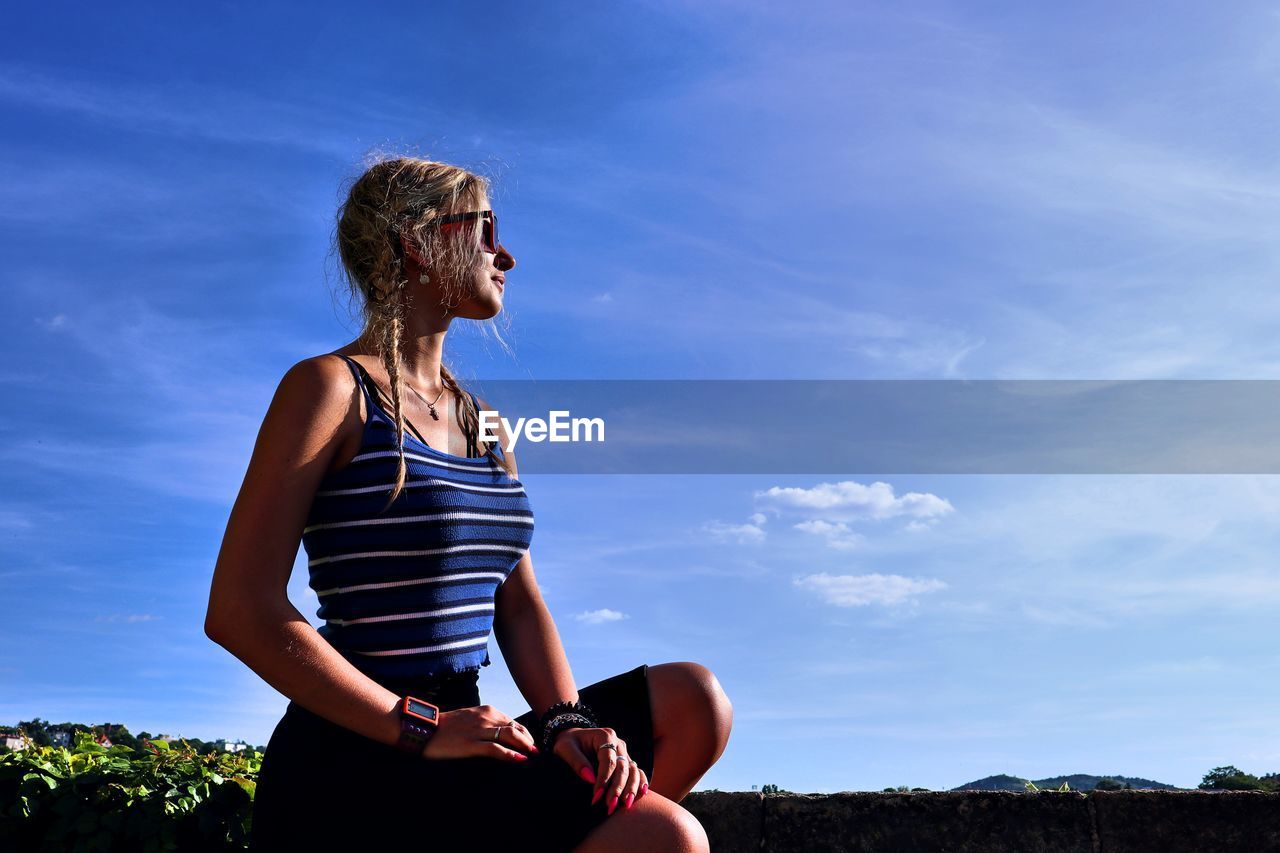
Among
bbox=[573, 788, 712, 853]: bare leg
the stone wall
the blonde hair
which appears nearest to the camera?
bbox=[573, 788, 712, 853]: bare leg

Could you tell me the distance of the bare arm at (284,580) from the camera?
1973 millimetres

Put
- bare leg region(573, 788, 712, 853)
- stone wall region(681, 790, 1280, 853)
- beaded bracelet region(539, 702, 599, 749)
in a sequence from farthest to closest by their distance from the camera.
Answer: stone wall region(681, 790, 1280, 853)
beaded bracelet region(539, 702, 599, 749)
bare leg region(573, 788, 712, 853)

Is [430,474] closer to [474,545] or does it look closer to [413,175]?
[474,545]

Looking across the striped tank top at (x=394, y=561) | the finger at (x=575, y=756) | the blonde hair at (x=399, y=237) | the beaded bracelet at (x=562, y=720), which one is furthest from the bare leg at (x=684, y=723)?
the blonde hair at (x=399, y=237)

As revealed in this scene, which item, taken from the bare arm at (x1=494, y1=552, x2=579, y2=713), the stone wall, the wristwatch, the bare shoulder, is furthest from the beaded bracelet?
the stone wall

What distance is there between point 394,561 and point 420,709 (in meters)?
0.33

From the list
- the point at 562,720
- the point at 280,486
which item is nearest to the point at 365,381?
the point at 280,486

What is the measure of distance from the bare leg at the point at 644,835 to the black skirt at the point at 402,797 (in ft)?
0.06

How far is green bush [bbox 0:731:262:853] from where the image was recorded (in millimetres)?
3643

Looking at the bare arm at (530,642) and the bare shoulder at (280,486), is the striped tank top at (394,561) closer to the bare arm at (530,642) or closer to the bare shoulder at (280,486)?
the bare shoulder at (280,486)

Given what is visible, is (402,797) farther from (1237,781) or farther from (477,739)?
(1237,781)

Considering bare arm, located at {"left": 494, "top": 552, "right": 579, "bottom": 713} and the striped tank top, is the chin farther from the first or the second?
bare arm, located at {"left": 494, "top": 552, "right": 579, "bottom": 713}

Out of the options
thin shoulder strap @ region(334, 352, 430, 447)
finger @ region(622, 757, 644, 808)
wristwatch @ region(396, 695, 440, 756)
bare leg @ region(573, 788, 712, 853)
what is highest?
thin shoulder strap @ region(334, 352, 430, 447)

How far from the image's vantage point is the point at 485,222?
2.69 metres
